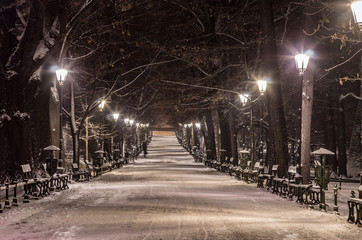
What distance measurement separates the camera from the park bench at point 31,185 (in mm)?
19781

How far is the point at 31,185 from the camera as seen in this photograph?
21.0m

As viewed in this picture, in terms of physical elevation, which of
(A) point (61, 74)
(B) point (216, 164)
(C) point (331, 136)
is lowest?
(B) point (216, 164)

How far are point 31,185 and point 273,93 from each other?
11.5 meters

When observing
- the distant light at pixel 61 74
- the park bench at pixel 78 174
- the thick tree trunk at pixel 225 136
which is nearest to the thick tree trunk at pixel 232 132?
the thick tree trunk at pixel 225 136

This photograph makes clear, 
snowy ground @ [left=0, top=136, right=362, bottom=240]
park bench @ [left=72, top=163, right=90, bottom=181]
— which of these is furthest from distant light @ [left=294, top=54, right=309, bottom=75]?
park bench @ [left=72, top=163, right=90, bottom=181]

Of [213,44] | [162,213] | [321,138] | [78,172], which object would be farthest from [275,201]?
[321,138]

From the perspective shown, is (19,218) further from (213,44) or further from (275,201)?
(213,44)

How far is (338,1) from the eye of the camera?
2288 centimetres

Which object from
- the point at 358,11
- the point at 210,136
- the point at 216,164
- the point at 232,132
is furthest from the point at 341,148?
the point at 358,11

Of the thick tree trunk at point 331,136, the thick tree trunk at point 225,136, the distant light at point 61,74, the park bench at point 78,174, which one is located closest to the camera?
the distant light at point 61,74

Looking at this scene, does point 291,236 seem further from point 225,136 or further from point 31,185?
point 225,136

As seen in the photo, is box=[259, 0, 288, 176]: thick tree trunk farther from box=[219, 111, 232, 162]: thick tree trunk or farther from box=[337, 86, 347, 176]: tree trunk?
box=[219, 111, 232, 162]: thick tree trunk

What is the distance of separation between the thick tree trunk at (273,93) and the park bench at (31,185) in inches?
407

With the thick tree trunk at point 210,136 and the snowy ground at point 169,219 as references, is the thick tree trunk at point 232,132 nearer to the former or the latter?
the thick tree trunk at point 210,136
